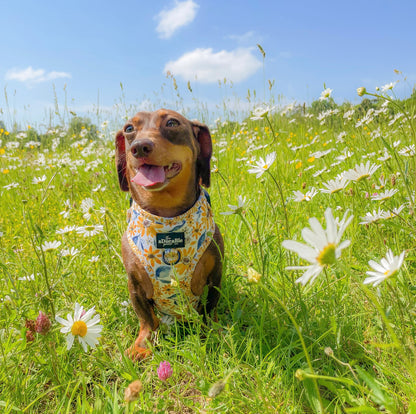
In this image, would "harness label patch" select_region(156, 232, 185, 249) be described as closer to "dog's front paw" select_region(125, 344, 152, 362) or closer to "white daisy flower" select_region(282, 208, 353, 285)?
"dog's front paw" select_region(125, 344, 152, 362)

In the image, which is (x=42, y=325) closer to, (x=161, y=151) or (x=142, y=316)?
(x=142, y=316)

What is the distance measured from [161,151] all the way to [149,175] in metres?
0.11

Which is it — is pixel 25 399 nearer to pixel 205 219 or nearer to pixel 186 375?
pixel 186 375

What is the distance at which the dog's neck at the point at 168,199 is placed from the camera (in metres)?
1.67

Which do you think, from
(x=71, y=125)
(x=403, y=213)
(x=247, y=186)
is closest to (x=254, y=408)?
(x=403, y=213)

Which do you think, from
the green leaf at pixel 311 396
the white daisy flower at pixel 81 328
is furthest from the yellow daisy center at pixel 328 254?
the white daisy flower at pixel 81 328

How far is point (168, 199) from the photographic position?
1681 millimetres

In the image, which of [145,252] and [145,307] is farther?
[145,307]

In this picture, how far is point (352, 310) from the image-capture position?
177cm

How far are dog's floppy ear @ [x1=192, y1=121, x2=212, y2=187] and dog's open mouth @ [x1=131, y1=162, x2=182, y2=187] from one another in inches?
10.8

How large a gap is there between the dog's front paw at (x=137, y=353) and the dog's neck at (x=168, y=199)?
0.65 m

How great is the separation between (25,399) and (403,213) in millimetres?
2243

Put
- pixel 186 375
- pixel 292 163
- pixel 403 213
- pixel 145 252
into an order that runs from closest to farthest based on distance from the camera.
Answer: pixel 186 375 → pixel 145 252 → pixel 403 213 → pixel 292 163

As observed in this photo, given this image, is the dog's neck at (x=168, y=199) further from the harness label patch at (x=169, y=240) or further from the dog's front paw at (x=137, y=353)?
the dog's front paw at (x=137, y=353)
